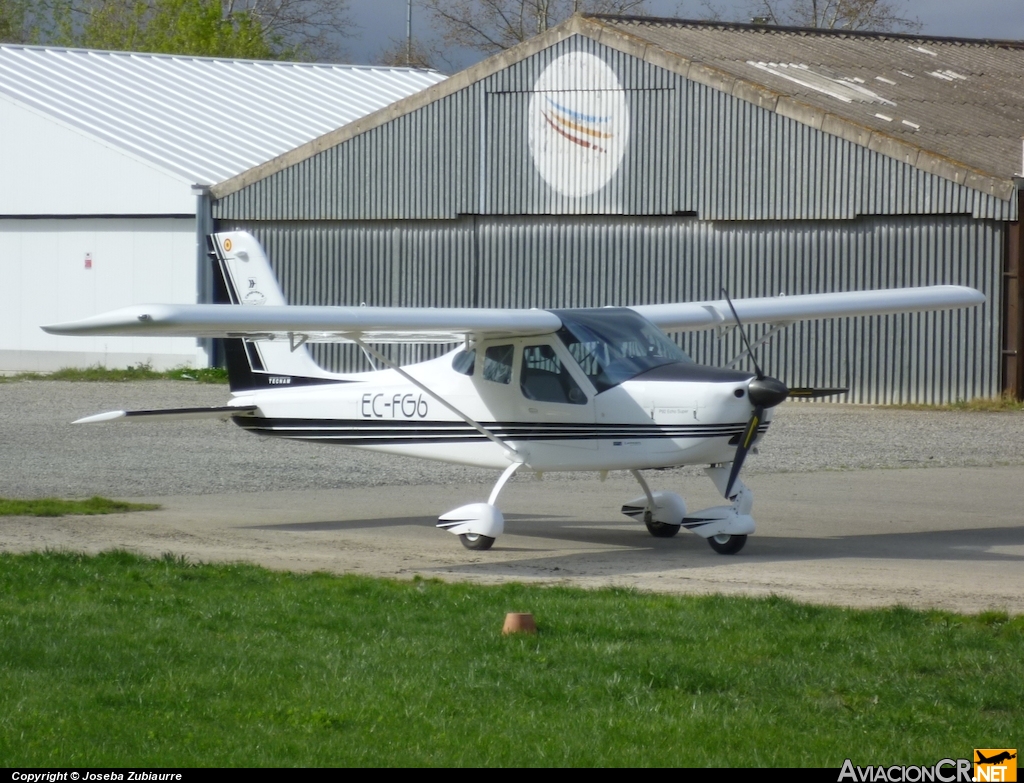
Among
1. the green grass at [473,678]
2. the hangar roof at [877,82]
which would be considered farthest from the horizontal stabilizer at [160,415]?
the hangar roof at [877,82]

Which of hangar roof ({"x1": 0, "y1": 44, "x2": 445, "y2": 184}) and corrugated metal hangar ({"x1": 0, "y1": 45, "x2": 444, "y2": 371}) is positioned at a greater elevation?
hangar roof ({"x1": 0, "y1": 44, "x2": 445, "y2": 184})

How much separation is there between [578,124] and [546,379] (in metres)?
16.5

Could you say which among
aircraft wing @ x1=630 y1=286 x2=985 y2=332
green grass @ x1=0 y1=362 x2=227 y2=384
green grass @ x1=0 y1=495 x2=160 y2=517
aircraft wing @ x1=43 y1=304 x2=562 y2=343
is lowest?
green grass @ x1=0 y1=362 x2=227 y2=384

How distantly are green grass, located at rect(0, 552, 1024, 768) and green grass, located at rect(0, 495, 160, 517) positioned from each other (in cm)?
397

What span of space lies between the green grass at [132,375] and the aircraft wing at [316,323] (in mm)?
19558

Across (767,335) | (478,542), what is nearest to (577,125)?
(767,335)

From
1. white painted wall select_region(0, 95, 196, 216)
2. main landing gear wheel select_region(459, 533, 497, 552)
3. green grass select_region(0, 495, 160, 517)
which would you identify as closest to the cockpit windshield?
main landing gear wheel select_region(459, 533, 497, 552)

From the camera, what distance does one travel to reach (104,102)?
121 feet

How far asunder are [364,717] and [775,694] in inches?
76.2

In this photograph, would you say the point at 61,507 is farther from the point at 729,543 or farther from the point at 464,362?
the point at 729,543

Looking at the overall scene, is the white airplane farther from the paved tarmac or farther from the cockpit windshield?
the paved tarmac

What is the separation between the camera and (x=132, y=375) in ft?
107

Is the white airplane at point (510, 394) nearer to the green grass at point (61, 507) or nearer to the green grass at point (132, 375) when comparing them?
the green grass at point (61, 507)

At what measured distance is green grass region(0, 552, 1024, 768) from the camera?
5.95 meters
